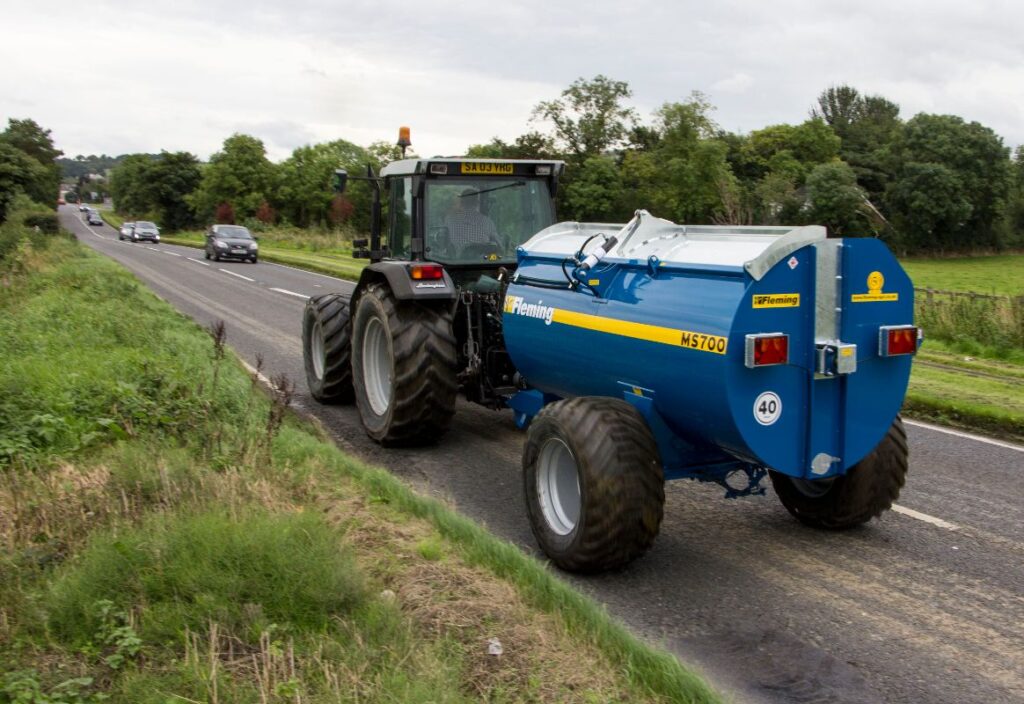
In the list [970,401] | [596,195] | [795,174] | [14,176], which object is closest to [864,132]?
[795,174]

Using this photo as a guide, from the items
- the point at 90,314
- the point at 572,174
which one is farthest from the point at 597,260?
the point at 572,174

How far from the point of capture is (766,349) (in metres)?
4.89

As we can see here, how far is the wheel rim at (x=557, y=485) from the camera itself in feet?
18.6

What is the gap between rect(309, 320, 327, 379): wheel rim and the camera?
993 centimetres

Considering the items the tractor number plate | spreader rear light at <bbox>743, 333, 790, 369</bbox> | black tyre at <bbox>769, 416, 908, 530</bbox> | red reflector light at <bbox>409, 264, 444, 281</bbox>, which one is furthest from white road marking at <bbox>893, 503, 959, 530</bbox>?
the tractor number plate

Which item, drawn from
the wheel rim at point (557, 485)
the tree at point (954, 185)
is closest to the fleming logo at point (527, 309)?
the wheel rim at point (557, 485)

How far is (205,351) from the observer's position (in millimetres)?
10477

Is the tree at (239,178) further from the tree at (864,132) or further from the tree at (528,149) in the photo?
the tree at (864,132)

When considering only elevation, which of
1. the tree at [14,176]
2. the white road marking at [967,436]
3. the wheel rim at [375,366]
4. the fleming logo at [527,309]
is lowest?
the white road marking at [967,436]

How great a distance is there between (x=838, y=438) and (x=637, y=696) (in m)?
2.25

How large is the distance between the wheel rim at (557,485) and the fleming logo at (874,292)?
6.03 feet

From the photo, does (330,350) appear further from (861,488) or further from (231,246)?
(231,246)

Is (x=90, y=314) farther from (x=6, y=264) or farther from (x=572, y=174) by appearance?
(x=572, y=174)

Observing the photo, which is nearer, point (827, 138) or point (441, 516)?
point (441, 516)
